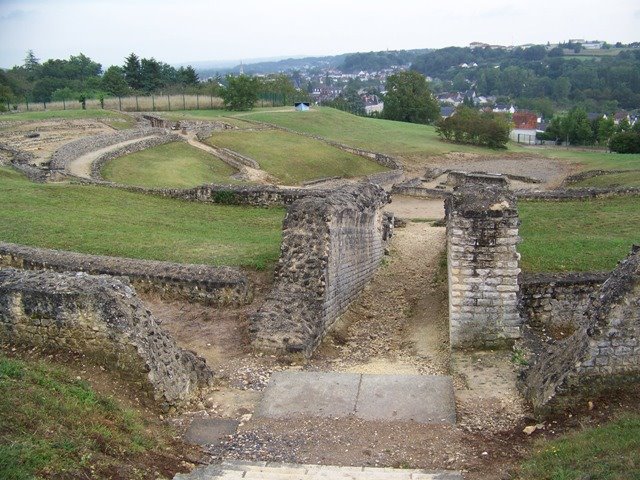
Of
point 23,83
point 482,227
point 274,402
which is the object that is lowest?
point 274,402

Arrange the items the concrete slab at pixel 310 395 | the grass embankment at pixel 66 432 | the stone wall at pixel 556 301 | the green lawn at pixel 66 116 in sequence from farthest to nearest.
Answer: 1. the green lawn at pixel 66 116
2. the stone wall at pixel 556 301
3. the concrete slab at pixel 310 395
4. the grass embankment at pixel 66 432

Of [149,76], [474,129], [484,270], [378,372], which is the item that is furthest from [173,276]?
[149,76]

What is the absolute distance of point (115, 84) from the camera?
71.5m

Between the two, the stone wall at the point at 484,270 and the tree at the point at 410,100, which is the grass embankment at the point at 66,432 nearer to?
the stone wall at the point at 484,270

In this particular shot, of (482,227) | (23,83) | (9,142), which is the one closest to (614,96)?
(23,83)

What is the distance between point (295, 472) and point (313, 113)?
5567 centimetres

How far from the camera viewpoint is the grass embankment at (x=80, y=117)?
4403cm

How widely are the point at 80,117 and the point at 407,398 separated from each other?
42576 millimetres

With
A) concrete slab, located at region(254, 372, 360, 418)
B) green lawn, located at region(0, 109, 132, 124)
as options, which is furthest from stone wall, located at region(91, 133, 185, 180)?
concrete slab, located at region(254, 372, 360, 418)

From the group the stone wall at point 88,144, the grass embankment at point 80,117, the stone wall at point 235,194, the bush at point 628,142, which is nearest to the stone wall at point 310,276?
the stone wall at point 235,194

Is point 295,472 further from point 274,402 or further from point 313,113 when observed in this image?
point 313,113

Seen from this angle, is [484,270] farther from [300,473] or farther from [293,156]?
[293,156]

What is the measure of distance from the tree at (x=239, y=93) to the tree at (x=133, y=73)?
18.6 metres

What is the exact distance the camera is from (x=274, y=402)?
9211 millimetres
